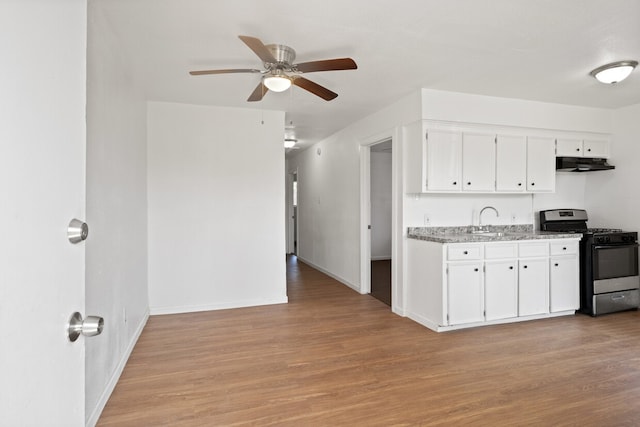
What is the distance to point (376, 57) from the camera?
Answer: 2.86 m

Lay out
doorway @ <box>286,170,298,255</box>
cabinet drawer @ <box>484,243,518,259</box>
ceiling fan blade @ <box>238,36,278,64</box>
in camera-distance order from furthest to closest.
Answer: doorway @ <box>286,170,298,255</box> → cabinet drawer @ <box>484,243,518,259</box> → ceiling fan blade @ <box>238,36,278,64</box>

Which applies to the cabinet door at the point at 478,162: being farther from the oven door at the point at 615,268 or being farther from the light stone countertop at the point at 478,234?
the oven door at the point at 615,268

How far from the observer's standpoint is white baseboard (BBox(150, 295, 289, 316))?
4.05m

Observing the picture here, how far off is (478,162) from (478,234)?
820 millimetres

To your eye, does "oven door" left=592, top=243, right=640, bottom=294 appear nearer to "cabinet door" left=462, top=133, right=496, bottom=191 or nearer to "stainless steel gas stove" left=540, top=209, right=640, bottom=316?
"stainless steel gas stove" left=540, top=209, right=640, bottom=316

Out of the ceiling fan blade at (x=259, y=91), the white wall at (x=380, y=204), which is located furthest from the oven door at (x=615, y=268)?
the white wall at (x=380, y=204)

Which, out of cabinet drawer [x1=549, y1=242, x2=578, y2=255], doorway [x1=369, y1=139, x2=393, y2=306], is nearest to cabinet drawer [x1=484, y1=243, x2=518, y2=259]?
cabinet drawer [x1=549, y1=242, x2=578, y2=255]

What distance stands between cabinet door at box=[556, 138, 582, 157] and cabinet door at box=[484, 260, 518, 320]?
1652 mm

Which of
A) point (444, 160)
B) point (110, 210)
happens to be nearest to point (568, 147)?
point (444, 160)

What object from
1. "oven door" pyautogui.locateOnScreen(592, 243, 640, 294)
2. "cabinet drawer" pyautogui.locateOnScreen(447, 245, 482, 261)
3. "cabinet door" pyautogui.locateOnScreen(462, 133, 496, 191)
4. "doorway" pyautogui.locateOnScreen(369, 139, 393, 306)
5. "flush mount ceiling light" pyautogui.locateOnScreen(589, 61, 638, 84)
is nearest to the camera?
"flush mount ceiling light" pyautogui.locateOnScreen(589, 61, 638, 84)

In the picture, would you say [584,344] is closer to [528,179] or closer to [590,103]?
[528,179]

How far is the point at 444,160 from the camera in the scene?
12.4 ft

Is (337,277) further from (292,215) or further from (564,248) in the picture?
(292,215)
